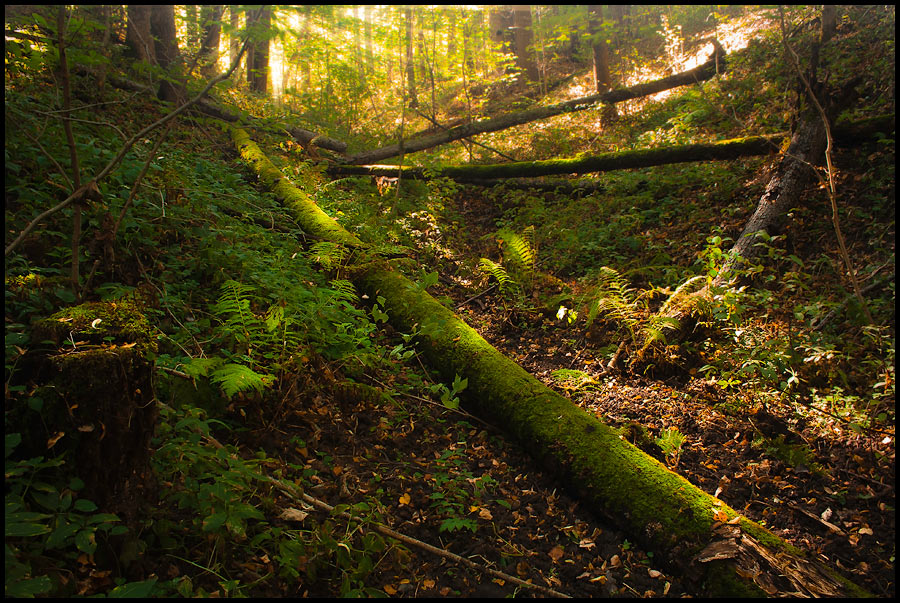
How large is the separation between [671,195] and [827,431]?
4722 millimetres

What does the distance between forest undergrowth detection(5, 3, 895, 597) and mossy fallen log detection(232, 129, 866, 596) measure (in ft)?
0.49

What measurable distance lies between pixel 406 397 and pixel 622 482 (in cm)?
179

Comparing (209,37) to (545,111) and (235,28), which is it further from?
(545,111)

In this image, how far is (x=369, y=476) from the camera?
10.1 ft

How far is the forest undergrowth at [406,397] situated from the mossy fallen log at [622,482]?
0.15 meters

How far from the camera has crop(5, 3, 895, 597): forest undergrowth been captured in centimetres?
212

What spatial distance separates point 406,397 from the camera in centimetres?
395

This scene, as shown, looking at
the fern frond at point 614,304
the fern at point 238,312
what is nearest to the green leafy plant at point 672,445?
the fern frond at point 614,304

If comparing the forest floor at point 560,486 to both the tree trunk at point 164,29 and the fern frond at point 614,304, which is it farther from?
the tree trunk at point 164,29

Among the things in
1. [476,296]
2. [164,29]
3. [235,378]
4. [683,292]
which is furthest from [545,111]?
[235,378]

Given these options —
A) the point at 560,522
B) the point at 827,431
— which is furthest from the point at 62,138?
the point at 827,431

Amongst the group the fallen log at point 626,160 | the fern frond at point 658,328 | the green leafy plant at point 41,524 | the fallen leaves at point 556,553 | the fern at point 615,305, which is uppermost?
the fallen log at point 626,160

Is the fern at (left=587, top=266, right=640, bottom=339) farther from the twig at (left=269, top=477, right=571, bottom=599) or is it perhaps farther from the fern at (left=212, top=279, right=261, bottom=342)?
the fern at (left=212, top=279, right=261, bottom=342)

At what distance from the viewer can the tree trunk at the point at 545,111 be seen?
32.9 ft
